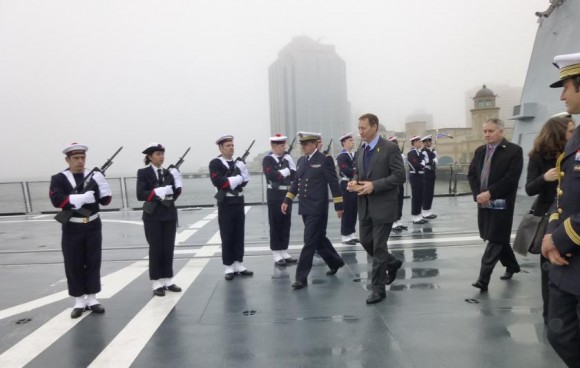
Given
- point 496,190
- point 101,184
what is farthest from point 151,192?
point 496,190

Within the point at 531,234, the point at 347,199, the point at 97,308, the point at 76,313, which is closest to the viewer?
the point at 531,234

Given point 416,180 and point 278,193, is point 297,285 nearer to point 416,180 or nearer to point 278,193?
point 278,193

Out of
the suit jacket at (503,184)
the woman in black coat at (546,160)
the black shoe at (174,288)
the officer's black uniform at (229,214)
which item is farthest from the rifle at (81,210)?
the woman in black coat at (546,160)

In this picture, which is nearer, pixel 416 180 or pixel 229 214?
pixel 229 214

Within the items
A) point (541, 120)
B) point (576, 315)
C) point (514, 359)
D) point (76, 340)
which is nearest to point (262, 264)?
point (76, 340)

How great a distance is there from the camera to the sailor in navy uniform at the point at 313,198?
500 centimetres

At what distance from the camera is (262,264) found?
20.8 feet

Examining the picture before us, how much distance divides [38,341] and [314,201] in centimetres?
333

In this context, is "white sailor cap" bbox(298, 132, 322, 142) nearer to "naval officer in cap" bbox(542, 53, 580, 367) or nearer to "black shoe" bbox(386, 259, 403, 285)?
"black shoe" bbox(386, 259, 403, 285)

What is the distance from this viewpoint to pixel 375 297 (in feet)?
14.1

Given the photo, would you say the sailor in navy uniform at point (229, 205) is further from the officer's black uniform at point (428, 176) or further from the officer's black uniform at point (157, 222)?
the officer's black uniform at point (428, 176)

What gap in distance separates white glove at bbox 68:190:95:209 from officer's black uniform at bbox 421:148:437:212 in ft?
25.5

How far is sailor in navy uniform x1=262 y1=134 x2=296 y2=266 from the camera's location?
6285mm

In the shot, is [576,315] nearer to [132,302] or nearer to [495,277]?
[495,277]
